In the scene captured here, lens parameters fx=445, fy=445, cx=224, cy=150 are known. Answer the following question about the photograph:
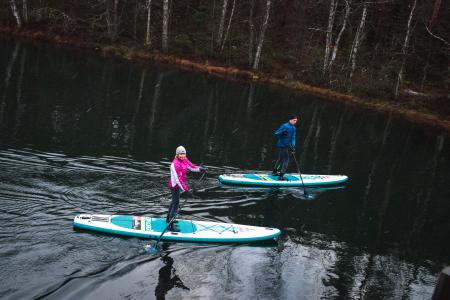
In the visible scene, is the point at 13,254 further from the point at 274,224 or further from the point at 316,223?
Answer: the point at 316,223

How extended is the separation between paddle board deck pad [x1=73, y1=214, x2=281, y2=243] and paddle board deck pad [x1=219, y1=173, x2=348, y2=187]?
4.09 meters

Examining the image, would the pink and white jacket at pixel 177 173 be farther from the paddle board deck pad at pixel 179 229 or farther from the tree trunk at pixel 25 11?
the tree trunk at pixel 25 11

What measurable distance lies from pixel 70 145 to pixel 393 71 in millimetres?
35924

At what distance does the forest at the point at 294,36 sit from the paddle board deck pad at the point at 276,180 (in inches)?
965

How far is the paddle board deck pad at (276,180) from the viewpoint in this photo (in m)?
17.2

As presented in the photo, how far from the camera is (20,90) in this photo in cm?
2559

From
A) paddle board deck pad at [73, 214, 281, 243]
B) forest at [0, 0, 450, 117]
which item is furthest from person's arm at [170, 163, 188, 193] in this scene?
forest at [0, 0, 450, 117]

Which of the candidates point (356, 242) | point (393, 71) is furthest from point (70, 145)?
point (393, 71)

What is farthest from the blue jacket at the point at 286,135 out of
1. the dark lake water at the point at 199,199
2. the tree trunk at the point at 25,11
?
the tree trunk at the point at 25,11

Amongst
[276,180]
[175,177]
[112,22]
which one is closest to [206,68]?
[112,22]

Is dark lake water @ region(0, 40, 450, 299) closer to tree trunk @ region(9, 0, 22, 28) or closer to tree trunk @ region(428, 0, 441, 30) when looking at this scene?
tree trunk @ region(9, 0, 22, 28)

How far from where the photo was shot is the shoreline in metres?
39.6

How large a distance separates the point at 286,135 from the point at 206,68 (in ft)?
88.7

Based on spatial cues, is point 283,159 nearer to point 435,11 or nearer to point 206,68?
point 206,68
